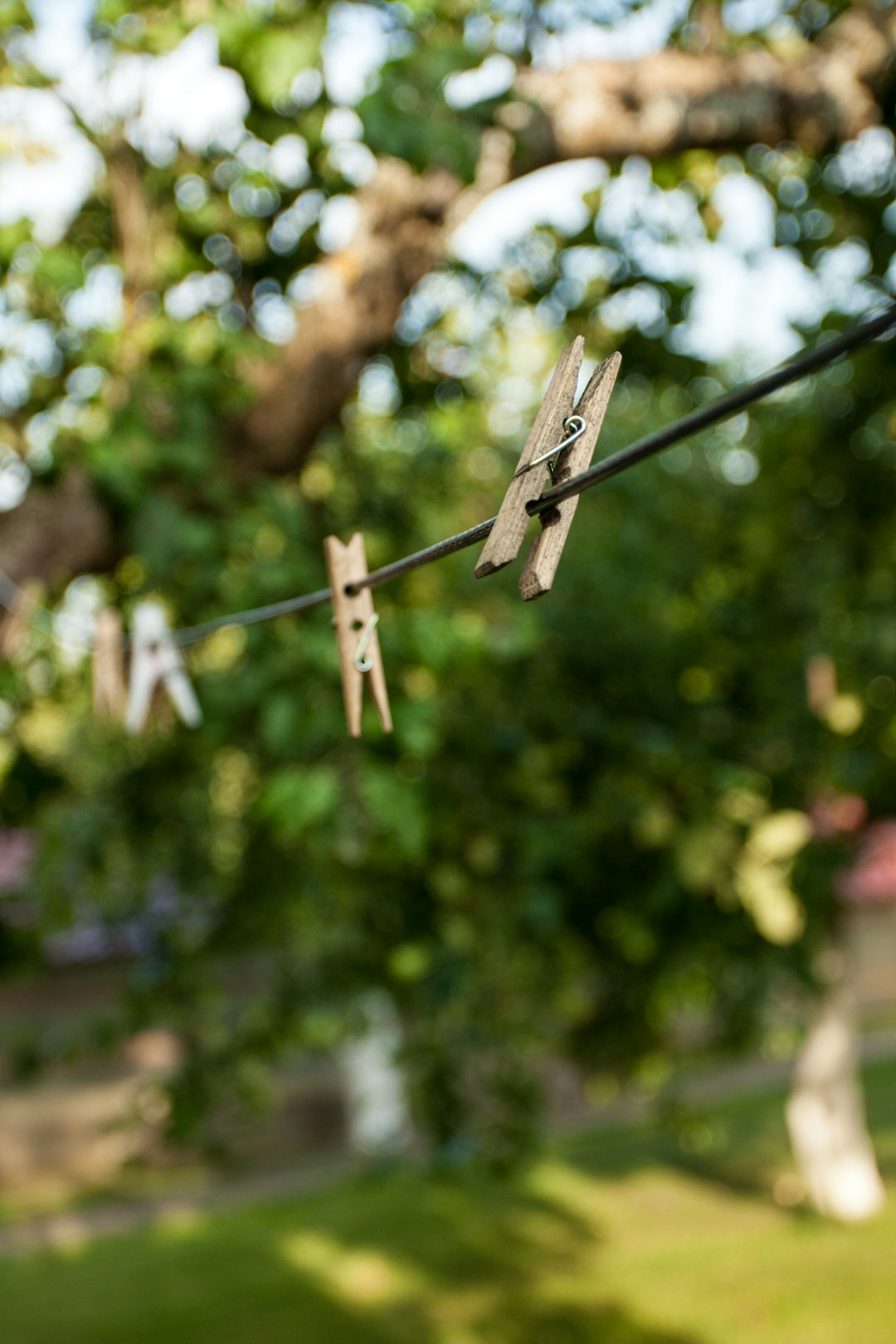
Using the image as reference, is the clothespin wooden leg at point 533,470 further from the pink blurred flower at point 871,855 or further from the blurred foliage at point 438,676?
the pink blurred flower at point 871,855

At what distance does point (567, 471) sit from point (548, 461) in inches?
1.0

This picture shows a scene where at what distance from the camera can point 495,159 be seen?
12.6 ft

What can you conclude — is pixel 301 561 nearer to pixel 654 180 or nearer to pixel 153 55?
pixel 153 55

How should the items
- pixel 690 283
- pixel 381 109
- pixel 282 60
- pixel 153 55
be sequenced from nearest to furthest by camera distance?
Result: pixel 381 109, pixel 282 60, pixel 153 55, pixel 690 283

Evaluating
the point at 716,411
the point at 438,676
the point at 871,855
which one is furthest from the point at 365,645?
the point at 871,855

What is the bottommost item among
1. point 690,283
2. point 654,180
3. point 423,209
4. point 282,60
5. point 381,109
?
point 381,109

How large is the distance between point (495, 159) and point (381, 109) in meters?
0.93

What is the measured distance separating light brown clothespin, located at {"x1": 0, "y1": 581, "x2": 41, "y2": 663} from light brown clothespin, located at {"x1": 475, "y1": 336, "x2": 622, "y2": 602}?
229 cm

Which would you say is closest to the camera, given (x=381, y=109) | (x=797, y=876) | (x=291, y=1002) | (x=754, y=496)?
(x=381, y=109)

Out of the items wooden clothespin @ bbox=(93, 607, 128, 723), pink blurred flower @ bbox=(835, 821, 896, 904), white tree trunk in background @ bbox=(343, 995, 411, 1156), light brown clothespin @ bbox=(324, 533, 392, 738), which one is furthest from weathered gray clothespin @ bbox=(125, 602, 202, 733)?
white tree trunk in background @ bbox=(343, 995, 411, 1156)

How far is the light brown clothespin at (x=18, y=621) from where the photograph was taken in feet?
11.5

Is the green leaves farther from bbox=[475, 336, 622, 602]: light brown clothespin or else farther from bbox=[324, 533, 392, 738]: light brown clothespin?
bbox=[475, 336, 622, 602]: light brown clothespin

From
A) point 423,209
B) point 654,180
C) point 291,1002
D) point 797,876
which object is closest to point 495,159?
point 423,209

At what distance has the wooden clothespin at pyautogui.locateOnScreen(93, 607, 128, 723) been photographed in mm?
3258
